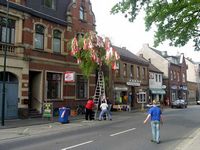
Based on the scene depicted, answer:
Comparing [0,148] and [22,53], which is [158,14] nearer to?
[0,148]

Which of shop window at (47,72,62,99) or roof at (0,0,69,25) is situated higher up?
roof at (0,0,69,25)

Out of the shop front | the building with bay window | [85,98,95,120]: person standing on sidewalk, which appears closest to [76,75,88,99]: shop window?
[85,98,95,120]: person standing on sidewalk

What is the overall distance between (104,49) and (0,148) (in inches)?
693

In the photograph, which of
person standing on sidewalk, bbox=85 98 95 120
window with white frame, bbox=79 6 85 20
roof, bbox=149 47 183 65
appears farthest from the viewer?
roof, bbox=149 47 183 65

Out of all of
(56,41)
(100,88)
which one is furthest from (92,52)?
(56,41)

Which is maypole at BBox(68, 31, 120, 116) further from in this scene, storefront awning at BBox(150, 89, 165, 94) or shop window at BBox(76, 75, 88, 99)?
storefront awning at BBox(150, 89, 165, 94)

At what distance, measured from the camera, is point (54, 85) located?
29719 millimetres

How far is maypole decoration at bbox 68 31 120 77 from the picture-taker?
2752 cm

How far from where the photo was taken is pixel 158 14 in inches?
680

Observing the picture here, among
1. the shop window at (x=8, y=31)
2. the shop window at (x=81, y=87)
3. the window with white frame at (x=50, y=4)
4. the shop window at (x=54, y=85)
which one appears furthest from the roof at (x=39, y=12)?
the shop window at (x=81, y=87)

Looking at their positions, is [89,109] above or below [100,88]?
below

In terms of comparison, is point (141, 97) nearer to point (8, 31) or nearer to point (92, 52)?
point (92, 52)

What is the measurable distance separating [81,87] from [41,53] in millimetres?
6879

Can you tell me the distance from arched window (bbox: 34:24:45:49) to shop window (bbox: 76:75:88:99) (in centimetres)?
613
